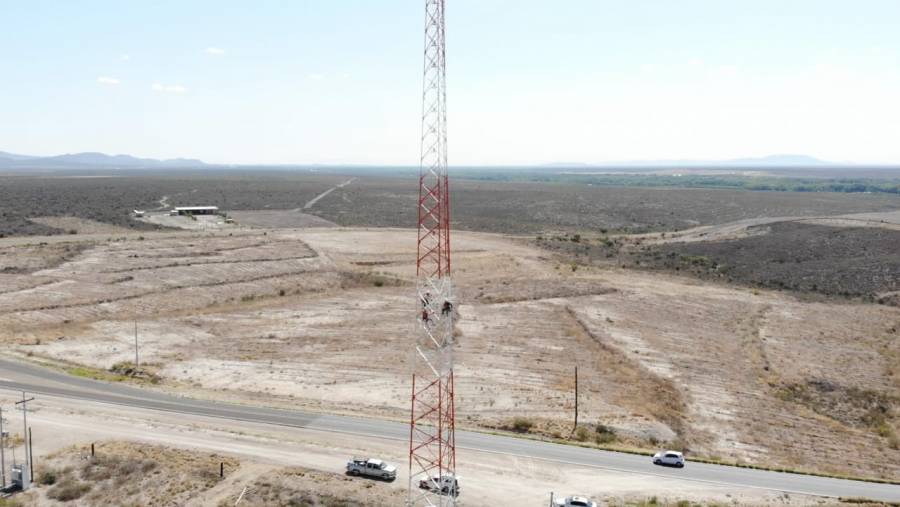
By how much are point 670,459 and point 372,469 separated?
1509 centimetres

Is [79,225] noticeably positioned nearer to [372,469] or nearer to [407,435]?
[407,435]

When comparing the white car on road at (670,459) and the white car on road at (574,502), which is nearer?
the white car on road at (574,502)

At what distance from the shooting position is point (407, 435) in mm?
38000

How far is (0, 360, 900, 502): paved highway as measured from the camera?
107ft

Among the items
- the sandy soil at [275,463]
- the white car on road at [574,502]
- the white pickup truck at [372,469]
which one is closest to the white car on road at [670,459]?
the sandy soil at [275,463]

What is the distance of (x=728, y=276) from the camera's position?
9388cm

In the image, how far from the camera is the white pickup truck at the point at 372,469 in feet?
105

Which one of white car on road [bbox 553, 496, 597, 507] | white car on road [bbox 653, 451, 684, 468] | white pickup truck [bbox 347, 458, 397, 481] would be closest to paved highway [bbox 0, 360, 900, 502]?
white car on road [bbox 653, 451, 684, 468]

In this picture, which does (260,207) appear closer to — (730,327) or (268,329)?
(268,329)

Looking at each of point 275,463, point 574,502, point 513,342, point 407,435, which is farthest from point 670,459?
point 513,342

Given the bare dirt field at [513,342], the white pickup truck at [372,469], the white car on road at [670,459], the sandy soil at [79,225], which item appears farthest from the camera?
the sandy soil at [79,225]

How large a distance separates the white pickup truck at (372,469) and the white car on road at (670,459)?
13.6 meters

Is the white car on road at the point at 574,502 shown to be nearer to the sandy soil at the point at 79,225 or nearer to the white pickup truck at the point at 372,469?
the white pickup truck at the point at 372,469

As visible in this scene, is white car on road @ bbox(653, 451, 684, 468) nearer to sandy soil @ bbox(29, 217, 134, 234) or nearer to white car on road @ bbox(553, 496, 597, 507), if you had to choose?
white car on road @ bbox(553, 496, 597, 507)
